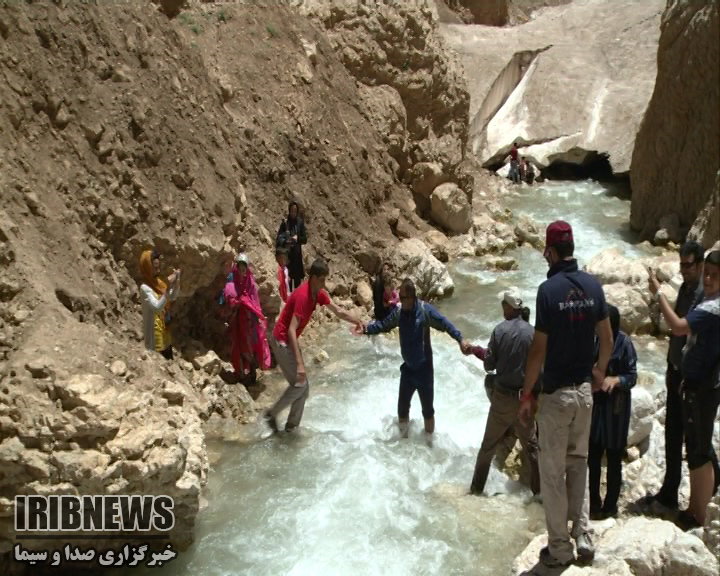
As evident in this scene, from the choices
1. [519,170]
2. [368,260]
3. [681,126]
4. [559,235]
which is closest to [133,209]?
[559,235]

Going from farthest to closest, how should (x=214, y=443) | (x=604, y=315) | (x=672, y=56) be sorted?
(x=672, y=56) < (x=214, y=443) < (x=604, y=315)

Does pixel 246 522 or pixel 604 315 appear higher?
pixel 604 315

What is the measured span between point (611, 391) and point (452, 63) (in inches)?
448

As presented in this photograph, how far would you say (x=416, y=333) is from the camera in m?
6.07

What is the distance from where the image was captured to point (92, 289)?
6113 millimetres

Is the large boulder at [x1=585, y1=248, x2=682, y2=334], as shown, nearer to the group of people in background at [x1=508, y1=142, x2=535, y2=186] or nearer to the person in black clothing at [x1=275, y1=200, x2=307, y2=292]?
the person in black clothing at [x1=275, y1=200, x2=307, y2=292]

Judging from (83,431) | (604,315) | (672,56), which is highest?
(672,56)

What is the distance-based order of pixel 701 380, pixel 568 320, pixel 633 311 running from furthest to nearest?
pixel 633 311 → pixel 701 380 → pixel 568 320

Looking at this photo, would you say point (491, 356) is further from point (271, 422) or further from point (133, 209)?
point (133, 209)

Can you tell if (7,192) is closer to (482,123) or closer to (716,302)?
(716,302)

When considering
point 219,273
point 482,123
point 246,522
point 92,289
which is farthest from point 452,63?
point 246,522

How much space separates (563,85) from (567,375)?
2038 centimetres

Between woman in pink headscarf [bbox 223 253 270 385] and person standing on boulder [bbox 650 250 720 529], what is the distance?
12.8ft

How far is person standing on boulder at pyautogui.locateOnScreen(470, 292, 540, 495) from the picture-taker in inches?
207
